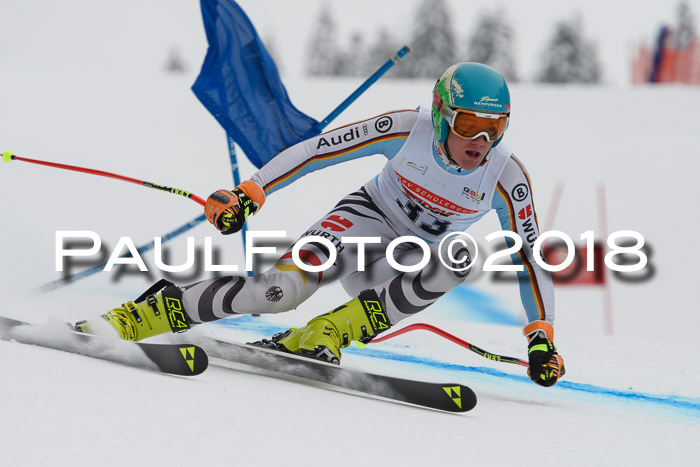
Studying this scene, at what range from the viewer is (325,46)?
33.9m

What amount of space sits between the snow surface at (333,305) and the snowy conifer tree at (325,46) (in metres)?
20.0

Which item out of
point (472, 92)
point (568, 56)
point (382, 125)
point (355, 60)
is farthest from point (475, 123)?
point (355, 60)

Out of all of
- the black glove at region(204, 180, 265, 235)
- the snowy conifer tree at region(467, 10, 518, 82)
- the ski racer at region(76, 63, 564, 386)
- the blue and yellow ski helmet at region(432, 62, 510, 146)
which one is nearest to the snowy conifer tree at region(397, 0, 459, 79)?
the snowy conifer tree at region(467, 10, 518, 82)

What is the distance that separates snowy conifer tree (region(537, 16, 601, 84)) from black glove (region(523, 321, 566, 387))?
24.0 metres

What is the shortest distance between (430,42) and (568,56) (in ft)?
16.5

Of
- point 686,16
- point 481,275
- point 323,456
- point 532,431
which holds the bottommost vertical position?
point 481,275

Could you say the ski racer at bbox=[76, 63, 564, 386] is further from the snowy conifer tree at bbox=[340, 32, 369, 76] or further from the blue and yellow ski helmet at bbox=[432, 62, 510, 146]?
the snowy conifer tree at bbox=[340, 32, 369, 76]

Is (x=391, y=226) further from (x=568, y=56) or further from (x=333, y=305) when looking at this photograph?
(x=568, y=56)

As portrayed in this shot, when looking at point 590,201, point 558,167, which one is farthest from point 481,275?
point 558,167

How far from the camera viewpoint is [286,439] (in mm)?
1617

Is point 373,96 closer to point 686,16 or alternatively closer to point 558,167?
point 558,167

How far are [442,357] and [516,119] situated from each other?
9.60 m

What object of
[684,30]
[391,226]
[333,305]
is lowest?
[333,305]

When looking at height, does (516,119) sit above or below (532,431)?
above
